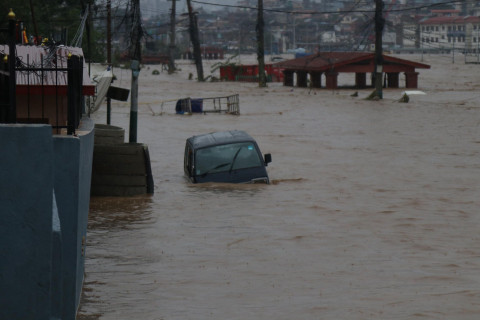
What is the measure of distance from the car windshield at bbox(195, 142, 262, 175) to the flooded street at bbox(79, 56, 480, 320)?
0.42 metres

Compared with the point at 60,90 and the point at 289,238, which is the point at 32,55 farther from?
the point at 289,238

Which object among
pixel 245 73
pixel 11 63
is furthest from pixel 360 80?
pixel 11 63

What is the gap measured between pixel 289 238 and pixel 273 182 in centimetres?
678

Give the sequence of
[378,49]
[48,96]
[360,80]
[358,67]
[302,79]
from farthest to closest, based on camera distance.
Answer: [302,79], [360,80], [358,67], [378,49], [48,96]

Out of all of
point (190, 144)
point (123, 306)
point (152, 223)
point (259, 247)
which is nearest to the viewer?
point (123, 306)

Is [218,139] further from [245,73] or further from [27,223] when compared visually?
[245,73]

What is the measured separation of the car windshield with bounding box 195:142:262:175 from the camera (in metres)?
18.9

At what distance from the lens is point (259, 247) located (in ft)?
46.9

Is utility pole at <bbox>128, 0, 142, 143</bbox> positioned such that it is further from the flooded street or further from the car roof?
the car roof

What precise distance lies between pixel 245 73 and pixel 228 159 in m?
72.5

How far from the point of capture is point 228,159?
62.5 ft

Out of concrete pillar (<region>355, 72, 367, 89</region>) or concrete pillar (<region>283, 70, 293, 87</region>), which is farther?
concrete pillar (<region>283, 70, 293, 87</region>)

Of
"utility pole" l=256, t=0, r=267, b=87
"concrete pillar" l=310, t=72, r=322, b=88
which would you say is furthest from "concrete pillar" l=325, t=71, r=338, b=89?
"utility pole" l=256, t=0, r=267, b=87

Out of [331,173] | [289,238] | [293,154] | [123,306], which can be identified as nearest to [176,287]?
[123,306]
